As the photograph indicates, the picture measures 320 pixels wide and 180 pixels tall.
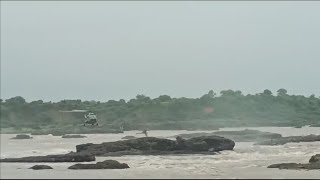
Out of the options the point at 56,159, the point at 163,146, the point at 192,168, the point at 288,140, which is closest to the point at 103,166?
the point at 192,168

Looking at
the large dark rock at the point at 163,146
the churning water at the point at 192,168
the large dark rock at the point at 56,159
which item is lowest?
the churning water at the point at 192,168

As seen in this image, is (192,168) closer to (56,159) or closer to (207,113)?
(56,159)

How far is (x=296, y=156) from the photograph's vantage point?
5638 cm

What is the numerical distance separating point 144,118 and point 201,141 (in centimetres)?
9492

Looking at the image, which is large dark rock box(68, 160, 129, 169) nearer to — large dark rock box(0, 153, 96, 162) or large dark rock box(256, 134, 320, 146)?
large dark rock box(0, 153, 96, 162)

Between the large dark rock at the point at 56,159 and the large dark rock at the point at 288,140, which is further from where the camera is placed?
the large dark rock at the point at 288,140

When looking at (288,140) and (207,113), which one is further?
(207,113)

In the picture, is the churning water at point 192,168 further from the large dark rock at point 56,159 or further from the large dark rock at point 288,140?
the large dark rock at point 288,140

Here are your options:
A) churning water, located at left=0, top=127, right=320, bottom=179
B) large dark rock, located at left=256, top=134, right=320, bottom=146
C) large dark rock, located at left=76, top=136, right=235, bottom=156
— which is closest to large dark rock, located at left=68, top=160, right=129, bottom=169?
churning water, located at left=0, top=127, right=320, bottom=179

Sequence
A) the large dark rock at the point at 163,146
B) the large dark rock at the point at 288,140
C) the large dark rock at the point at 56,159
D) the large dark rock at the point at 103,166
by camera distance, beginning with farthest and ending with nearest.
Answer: the large dark rock at the point at 288,140
the large dark rock at the point at 163,146
the large dark rock at the point at 56,159
the large dark rock at the point at 103,166

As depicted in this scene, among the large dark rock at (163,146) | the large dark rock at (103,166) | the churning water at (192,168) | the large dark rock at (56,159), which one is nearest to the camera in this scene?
the churning water at (192,168)

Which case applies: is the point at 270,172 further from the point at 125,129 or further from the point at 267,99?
the point at 267,99

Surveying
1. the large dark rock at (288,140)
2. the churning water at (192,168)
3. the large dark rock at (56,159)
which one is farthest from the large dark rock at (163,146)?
the large dark rock at (288,140)

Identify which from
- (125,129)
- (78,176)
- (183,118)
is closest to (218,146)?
(78,176)
